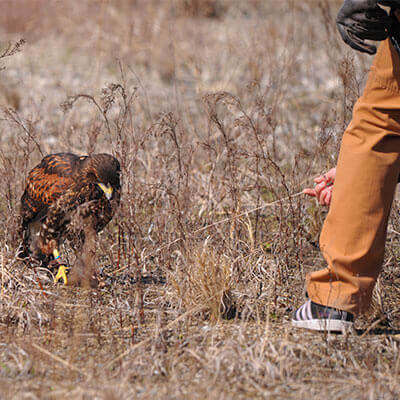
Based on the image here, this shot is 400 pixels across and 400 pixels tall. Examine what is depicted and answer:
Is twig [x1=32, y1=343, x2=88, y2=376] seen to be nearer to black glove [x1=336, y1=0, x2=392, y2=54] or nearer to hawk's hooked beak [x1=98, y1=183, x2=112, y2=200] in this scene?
hawk's hooked beak [x1=98, y1=183, x2=112, y2=200]

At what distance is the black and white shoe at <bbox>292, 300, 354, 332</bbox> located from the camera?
308 cm

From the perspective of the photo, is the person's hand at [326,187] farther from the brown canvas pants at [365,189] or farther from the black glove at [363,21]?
the black glove at [363,21]

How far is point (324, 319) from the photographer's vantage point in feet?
10.2

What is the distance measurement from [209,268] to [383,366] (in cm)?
106

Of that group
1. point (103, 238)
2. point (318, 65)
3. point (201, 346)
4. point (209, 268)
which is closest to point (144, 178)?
point (103, 238)

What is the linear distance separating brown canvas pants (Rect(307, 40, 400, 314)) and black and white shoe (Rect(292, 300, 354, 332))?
5 centimetres

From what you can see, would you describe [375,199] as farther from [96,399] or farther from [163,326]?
[96,399]

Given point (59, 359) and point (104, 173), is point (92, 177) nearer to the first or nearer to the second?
point (104, 173)

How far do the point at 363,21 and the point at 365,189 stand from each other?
2.50ft

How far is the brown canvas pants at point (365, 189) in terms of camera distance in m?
2.88

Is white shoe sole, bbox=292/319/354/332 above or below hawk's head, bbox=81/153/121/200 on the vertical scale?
below

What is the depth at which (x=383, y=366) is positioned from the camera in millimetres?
2918

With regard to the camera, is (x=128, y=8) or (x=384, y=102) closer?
(x=384, y=102)

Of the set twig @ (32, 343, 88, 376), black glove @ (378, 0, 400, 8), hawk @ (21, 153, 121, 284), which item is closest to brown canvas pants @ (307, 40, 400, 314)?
black glove @ (378, 0, 400, 8)
